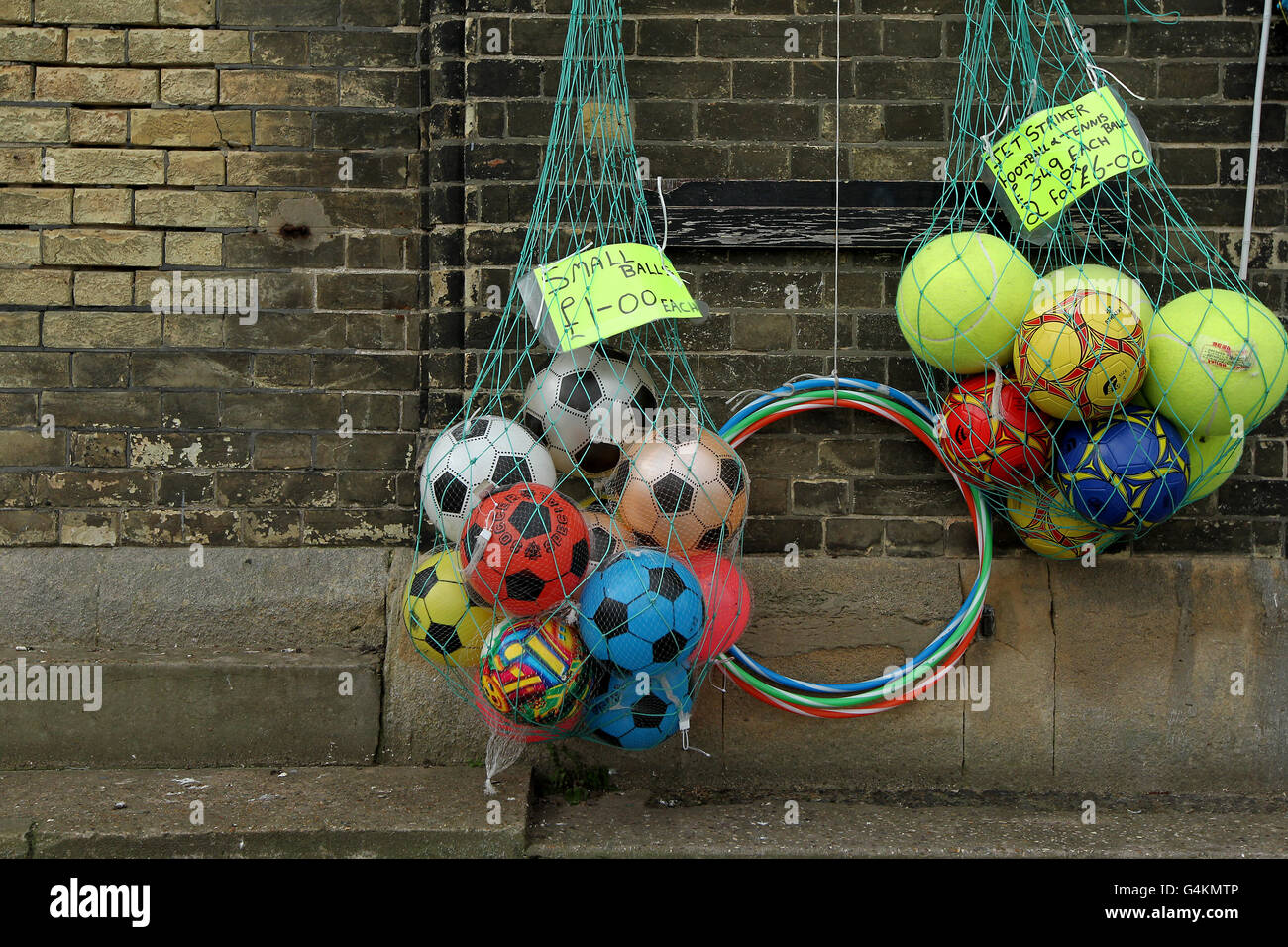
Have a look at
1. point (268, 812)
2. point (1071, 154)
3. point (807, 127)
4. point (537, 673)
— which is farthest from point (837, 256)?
point (268, 812)

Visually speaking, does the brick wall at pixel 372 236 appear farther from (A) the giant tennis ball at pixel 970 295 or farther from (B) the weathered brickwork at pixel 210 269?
(A) the giant tennis ball at pixel 970 295

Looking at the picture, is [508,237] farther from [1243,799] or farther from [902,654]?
[1243,799]

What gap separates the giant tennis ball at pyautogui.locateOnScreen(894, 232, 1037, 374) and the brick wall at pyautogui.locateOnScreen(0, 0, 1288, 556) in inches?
22.8

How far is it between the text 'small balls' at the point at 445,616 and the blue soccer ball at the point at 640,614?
17.5 inches

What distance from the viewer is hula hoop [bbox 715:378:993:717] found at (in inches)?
177

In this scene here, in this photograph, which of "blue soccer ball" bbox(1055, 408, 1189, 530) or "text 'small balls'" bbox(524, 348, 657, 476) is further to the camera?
"text 'small balls'" bbox(524, 348, 657, 476)

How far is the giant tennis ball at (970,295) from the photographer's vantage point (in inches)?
156

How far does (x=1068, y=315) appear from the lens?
12.4 ft

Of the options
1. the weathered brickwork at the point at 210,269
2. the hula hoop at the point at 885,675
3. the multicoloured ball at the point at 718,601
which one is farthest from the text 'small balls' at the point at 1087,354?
the weathered brickwork at the point at 210,269

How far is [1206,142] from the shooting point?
4594mm

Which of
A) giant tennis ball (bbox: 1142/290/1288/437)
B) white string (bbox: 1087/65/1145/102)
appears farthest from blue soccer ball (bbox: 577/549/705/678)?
white string (bbox: 1087/65/1145/102)

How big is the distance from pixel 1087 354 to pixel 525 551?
1.92 meters

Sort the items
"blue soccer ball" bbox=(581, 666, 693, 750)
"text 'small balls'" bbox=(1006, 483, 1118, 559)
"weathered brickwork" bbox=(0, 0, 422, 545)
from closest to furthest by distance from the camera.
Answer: "blue soccer ball" bbox=(581, 666, 693, 750) → "text 'small balls'" bbox=(1006, 483, 1118, 559) → "weathered brickwork" bbox=(0, 0, 422, 545)

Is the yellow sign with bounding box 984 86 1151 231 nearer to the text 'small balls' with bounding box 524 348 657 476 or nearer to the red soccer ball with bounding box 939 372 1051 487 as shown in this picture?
the red soccer ball with bounding box 939 372 1051 487
